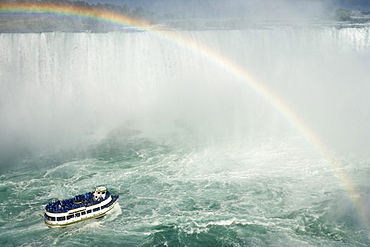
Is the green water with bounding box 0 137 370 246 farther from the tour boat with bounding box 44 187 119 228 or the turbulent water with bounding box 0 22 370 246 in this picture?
the tour boat with bounding box 44 187 119 228

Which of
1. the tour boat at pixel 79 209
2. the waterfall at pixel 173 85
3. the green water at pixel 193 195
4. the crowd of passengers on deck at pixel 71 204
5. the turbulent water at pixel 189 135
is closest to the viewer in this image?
the green water at pixel 193 195

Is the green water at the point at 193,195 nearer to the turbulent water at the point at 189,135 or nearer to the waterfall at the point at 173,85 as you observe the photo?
the turbulent water at the point at 189,135

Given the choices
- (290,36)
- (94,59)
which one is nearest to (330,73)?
(290,36)

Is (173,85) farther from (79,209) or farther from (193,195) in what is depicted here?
(79,209)

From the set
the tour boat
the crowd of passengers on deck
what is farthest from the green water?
the crowd of passengers on deck

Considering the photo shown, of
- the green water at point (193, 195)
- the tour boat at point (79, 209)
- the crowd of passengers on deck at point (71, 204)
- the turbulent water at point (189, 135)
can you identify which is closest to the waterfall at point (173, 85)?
the turbulent water at point (189, 135)

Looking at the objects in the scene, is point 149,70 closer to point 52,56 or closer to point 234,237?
point 52,56

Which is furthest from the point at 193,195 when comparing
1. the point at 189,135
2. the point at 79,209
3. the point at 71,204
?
the point at 189,135
